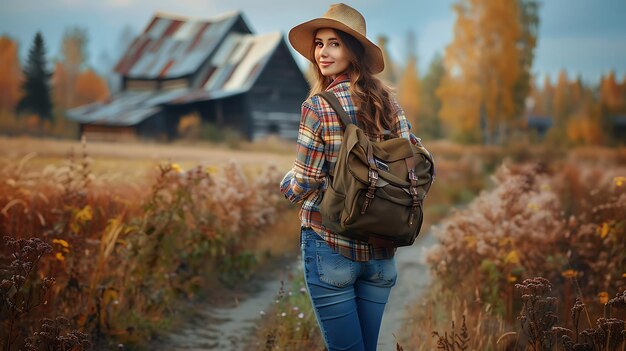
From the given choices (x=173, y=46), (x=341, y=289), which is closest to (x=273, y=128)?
(x=173, y=46)

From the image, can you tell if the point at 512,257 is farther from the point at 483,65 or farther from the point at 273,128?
the point at 483,65

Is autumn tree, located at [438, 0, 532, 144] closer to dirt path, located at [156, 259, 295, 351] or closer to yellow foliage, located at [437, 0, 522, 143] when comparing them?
yellow foliage, located at [437, 0, 522, 143]

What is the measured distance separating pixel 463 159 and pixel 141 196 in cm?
1221

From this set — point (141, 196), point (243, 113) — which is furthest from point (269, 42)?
point (141, 196)

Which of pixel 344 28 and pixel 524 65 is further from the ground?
pixel 524 65

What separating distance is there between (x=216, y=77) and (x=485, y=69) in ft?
36.1

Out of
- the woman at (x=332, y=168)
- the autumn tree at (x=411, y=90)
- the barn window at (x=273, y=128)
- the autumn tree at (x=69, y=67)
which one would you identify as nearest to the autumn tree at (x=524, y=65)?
the autumn tree at (x=411, y=90)

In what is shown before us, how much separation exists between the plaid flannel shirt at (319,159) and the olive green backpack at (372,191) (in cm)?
5

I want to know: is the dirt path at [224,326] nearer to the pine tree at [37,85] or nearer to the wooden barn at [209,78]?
the pine tree at [37,85]

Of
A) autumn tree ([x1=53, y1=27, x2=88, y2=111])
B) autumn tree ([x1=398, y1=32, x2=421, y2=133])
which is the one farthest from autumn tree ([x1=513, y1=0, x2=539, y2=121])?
autumn tree ([x1=53, y1=27, x2=88, y2=111])

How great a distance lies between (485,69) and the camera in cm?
2078

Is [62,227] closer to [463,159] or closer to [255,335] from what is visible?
[255,335]

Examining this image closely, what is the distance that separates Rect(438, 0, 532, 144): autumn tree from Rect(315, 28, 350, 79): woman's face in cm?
1811

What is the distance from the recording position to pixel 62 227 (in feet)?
16.0
